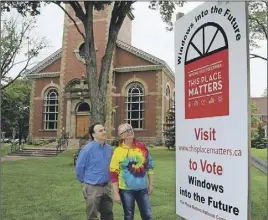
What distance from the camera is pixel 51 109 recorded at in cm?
2877

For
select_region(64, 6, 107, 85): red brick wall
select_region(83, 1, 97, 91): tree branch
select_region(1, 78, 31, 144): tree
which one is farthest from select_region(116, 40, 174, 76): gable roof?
select_region(83, 1, 97, 91): tree branch

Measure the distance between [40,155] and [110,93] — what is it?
7.62 metres

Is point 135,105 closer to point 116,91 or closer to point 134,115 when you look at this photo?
point 134,115

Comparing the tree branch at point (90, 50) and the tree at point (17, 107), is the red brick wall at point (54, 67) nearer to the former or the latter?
the tree at point (17, 107)

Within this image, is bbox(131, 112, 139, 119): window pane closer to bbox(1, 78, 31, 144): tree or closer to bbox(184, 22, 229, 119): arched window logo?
bbox(1, 78, 31, 144): tree

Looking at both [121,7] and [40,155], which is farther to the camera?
[40,155]

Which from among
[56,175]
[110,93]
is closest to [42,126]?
[110,93]

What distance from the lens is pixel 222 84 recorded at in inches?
103

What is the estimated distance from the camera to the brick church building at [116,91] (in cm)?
2597

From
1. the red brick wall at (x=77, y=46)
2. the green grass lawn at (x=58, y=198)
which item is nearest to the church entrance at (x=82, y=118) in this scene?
the red brick wall at (x=77, y=46)

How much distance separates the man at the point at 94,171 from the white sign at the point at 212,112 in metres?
1.07

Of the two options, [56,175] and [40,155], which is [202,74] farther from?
[40,155]

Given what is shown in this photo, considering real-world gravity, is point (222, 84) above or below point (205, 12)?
below

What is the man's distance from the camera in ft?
13.0
